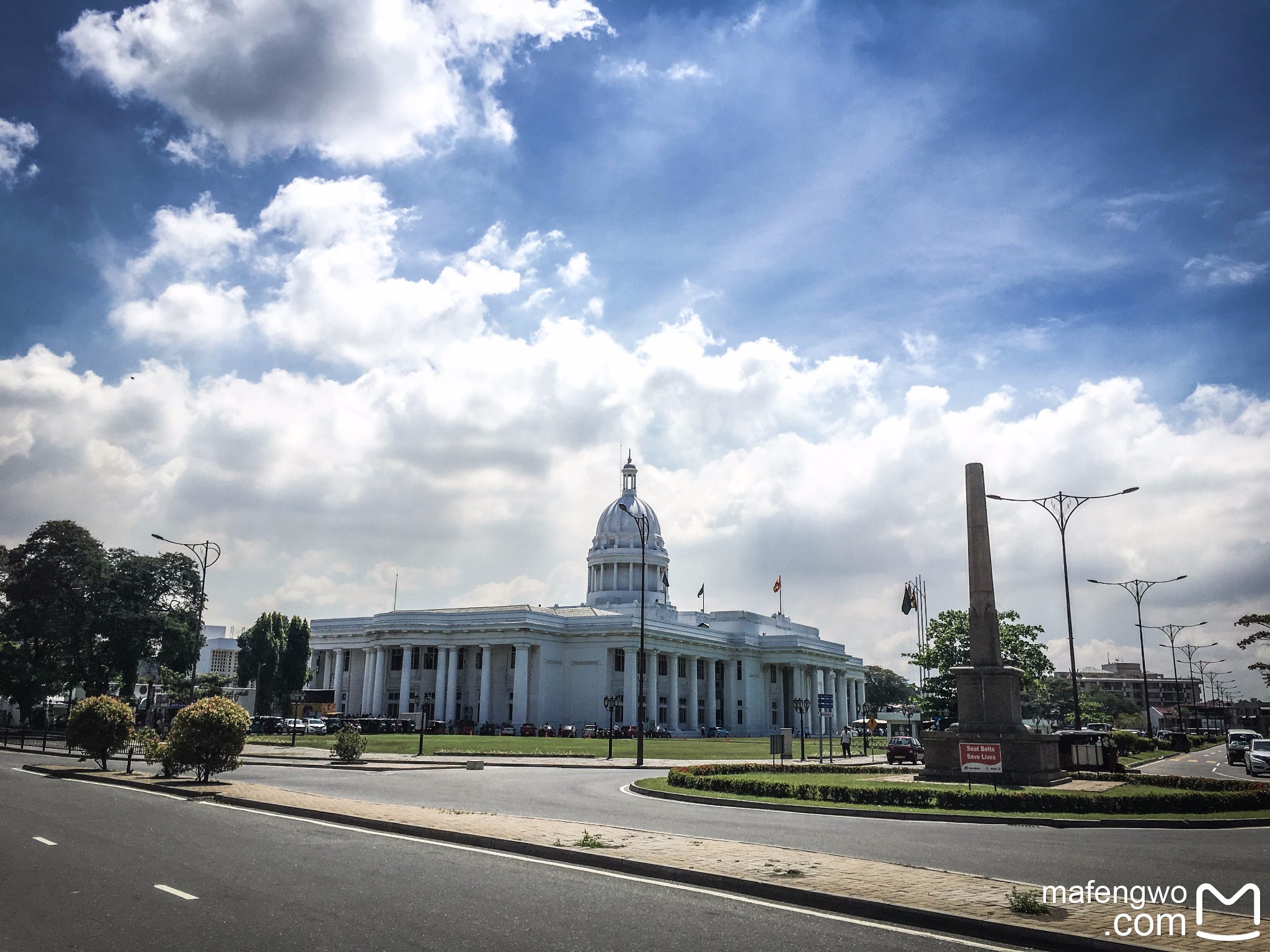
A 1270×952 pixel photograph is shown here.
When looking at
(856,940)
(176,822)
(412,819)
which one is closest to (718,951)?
(856,940)

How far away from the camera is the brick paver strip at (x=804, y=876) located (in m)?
9.44

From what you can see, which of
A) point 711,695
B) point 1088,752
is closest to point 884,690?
point 711,695

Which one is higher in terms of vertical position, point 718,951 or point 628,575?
point 628,575

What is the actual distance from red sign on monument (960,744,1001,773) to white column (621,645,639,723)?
6941 cm

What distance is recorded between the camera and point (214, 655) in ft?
569

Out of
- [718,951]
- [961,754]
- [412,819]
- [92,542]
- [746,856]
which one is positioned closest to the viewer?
[718,951]

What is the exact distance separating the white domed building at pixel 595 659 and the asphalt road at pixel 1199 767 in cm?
4211

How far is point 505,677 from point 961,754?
256 ft

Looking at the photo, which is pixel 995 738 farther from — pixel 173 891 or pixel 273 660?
pixel 273 660

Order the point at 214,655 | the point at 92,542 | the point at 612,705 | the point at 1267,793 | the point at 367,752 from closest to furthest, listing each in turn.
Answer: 1. the point at 1267,793
2. the point at 367,752
3. the point at 612,705
4. the point at 92,542
5. the point at 214,655

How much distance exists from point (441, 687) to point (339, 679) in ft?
62.5

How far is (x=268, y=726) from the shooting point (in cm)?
7481

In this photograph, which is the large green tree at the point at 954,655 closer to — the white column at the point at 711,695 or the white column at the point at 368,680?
the white column at the point at 711,695

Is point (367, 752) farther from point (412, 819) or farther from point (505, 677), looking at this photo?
point (505, 677)
